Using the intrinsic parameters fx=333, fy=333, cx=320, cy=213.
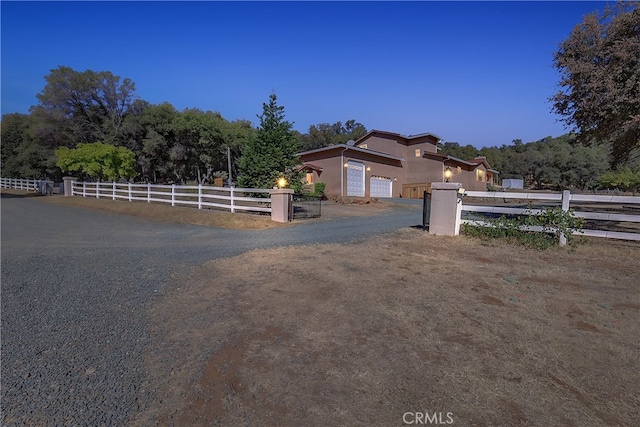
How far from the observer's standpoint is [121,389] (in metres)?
2.27

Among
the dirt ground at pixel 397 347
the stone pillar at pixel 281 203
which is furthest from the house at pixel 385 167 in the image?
the dirt ground at pixel 397 347

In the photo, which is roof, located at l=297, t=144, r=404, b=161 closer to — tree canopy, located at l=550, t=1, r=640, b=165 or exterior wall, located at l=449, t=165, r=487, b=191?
exterior wall, located at l=449, t=165, r=487, b=191

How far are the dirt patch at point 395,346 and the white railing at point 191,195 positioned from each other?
295 inches

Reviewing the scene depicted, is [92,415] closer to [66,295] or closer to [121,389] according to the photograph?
[121,389]

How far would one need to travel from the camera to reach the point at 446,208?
324 inches

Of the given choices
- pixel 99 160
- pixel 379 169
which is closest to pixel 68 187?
pixel 99 160

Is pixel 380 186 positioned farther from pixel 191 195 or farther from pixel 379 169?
pixel 191 195

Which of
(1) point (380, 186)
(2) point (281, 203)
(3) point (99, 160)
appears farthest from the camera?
(1) point (380, 186)

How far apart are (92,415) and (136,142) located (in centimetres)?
3506

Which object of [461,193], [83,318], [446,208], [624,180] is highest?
[624,180]

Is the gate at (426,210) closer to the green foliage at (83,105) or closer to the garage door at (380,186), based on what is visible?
the garage door at (380,186)

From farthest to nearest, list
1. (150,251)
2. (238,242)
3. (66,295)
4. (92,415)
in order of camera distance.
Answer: (238,242), (150,251), (66,295), (92,415)

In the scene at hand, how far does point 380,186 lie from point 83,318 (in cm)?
2725

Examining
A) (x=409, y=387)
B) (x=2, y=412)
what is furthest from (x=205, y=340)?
(x=409, y=387)
